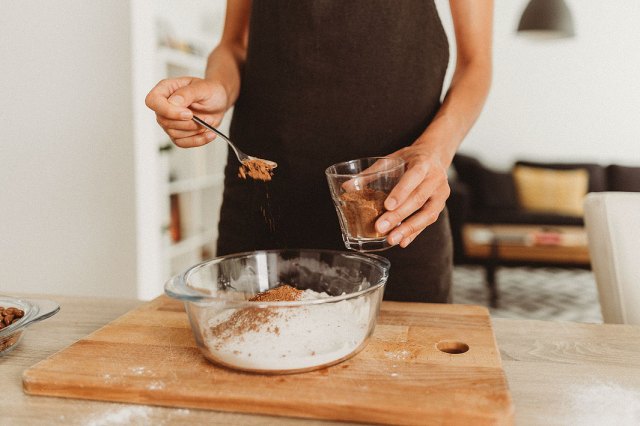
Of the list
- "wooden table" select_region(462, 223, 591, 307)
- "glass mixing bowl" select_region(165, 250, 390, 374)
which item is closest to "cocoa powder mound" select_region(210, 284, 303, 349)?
"glass mixing bowl" select_region(165, 250, 390, 374)

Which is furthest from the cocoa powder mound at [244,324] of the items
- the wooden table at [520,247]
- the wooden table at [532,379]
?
the wooden table at [520,247]

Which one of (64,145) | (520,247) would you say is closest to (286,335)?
(64,145)

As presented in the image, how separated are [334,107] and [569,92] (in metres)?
4.72

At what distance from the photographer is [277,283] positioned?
3.15 ft

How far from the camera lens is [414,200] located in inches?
30.9

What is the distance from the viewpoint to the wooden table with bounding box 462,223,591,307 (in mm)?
3992

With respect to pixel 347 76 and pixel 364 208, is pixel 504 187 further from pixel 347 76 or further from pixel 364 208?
pixel 364 208

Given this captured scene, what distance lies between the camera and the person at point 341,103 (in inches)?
42.4

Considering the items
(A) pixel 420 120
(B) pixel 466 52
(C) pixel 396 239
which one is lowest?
(C) pixel 396 239

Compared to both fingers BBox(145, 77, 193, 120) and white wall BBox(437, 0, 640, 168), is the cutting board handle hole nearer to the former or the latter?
fingers BBox(145, 77, 193, 120)

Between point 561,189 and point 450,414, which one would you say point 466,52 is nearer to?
point 450,414

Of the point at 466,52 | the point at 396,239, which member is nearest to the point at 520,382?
the point at 396,239

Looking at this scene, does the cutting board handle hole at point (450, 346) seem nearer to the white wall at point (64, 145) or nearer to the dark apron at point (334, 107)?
the dark apron at point (334, 107)

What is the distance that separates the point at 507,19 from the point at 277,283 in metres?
4.97
